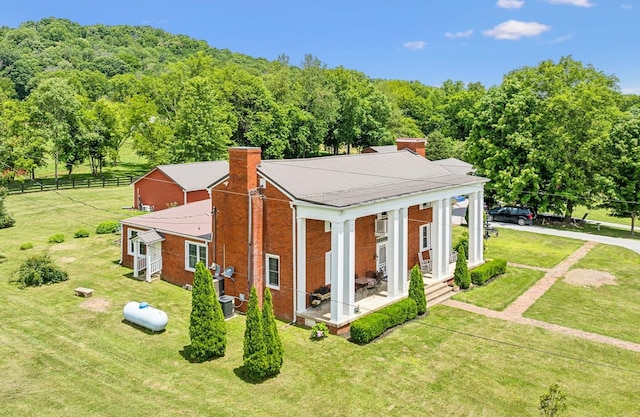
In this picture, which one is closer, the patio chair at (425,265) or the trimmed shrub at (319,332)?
the trimmed shrub at (319,332)

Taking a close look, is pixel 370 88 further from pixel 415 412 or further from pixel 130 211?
pixel 415 412

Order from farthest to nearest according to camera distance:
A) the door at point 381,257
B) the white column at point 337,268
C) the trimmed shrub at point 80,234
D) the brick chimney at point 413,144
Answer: the trimmed shrub at point 80,234, the brick chimney at point 413,144, the door at point 381,257, the white column at point 337,268

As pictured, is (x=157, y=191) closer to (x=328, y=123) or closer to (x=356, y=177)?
(x=356, y=177)

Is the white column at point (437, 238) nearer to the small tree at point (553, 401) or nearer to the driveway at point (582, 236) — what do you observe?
the small tree at point (553, 401)

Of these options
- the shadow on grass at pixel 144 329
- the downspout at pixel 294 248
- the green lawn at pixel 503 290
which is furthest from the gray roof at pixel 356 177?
the shadow on grass at pixel 144 329

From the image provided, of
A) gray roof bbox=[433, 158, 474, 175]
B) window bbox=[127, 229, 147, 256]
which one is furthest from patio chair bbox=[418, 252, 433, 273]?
gray roof bbox=[433, 158, 474, 175]

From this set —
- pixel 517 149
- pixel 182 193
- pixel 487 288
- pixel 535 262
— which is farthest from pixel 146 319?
pixel 517 149

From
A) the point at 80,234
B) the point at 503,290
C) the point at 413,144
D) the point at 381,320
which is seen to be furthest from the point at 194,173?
the point at 381,320
